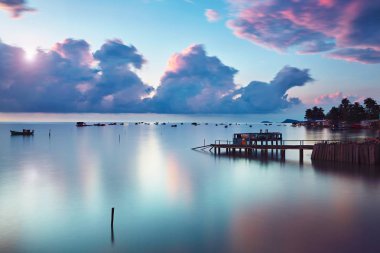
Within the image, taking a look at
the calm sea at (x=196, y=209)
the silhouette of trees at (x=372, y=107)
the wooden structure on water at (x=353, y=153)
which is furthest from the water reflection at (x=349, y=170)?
the silhouette of trees at (x=372, y=107)

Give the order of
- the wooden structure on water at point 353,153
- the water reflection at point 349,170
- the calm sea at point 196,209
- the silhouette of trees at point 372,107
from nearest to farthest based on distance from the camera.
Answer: the calm sea at point 196,209 → the water reflection at point 349,170 → the wooden structure on water at point 353,153 → the silhouette of trees at point 372,107

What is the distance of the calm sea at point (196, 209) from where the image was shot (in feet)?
64.2

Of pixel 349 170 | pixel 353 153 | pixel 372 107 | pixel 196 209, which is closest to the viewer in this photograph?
pixel 196 209

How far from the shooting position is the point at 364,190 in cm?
3228

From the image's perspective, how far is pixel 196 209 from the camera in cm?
2706

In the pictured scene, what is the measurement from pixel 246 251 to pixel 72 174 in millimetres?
33647

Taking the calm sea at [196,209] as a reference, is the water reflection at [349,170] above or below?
above

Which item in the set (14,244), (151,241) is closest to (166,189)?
(151,241)

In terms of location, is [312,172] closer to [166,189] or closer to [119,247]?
[166,189]

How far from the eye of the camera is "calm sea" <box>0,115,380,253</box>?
19578 millimetres

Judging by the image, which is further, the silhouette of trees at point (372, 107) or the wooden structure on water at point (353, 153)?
the silhouette of trees at point (372, 107)

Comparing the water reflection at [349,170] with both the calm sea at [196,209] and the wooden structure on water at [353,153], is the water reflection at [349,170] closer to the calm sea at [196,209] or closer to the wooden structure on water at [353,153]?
the calm sea at [196,209]

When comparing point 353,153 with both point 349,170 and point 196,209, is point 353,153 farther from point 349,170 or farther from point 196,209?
point 196,209

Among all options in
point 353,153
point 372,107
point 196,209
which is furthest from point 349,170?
point 372,107
